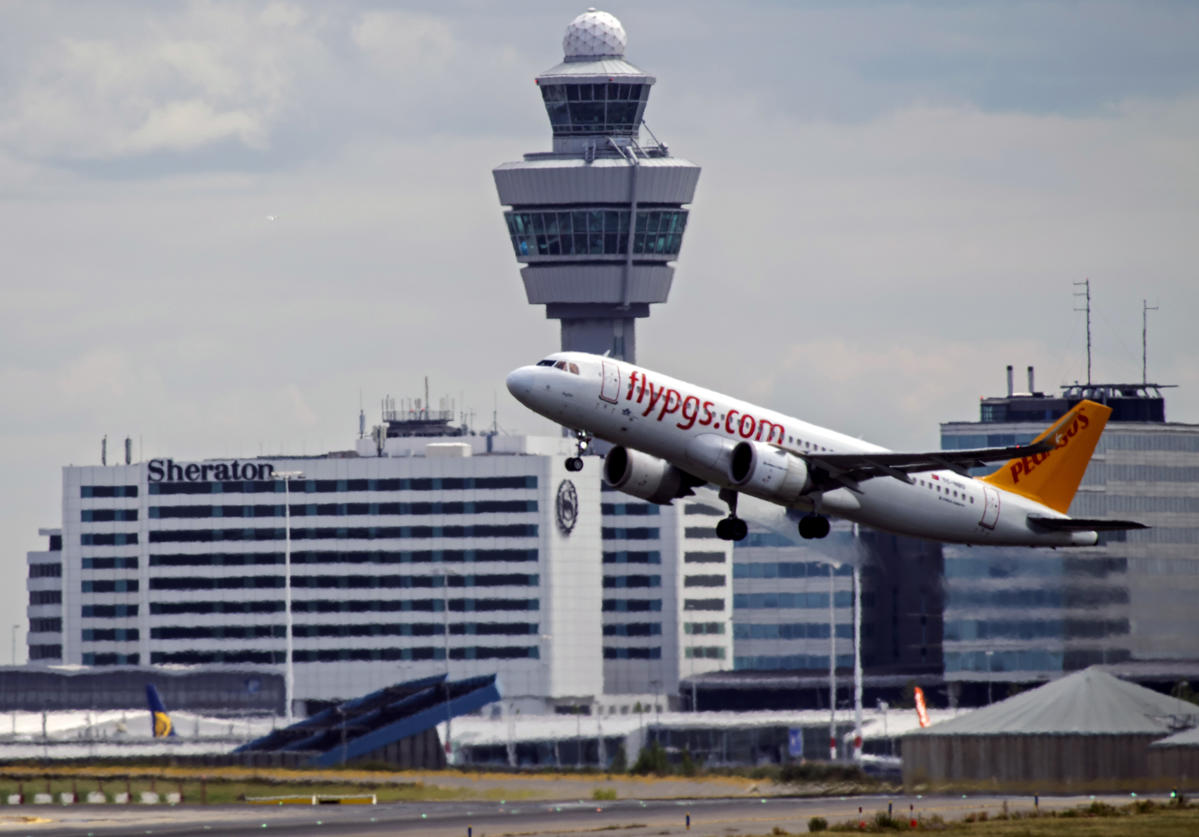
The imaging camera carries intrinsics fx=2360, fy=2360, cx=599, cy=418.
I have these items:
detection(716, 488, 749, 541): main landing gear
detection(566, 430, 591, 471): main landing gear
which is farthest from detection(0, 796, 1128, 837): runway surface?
detection(566, 430, 591, 471): main landing gear

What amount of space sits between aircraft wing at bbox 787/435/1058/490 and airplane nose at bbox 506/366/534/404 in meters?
11.5

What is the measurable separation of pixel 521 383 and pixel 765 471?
985 centimetres

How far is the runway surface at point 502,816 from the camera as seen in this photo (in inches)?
4245

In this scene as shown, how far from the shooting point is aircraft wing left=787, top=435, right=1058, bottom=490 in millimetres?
88750

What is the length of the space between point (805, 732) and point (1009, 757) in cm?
6315

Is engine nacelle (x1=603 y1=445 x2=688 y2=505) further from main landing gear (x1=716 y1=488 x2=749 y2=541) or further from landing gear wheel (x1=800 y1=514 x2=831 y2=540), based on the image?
landing gear wheel (x1=800 y1=514 x2=831 y2=540)

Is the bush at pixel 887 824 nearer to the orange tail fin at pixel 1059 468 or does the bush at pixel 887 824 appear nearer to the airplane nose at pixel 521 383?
the orange tail fin at pixel 1059 468

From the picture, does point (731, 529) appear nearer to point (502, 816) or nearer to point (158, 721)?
point (502, 816)

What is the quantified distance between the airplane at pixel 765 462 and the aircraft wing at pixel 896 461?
0.18ft

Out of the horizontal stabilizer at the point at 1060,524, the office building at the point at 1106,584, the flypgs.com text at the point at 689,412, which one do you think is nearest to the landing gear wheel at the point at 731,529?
the flypgs.com text at the point at 689,412

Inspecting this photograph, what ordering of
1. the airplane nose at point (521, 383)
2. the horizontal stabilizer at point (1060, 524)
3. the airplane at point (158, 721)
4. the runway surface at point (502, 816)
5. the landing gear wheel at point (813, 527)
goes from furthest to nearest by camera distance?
the airplane at point (158, 721), the runway surface at point (502, 816), the horizontal stabilizer at point (1060, 524), the landing gear wheel at point (813, 527), the airplane nose at point (521, 383)

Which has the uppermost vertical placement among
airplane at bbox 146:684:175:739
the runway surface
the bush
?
airplane at bbox 146:684:175:739

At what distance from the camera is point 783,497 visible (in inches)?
3494

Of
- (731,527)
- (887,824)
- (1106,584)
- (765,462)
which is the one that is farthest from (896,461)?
(1106,584)
